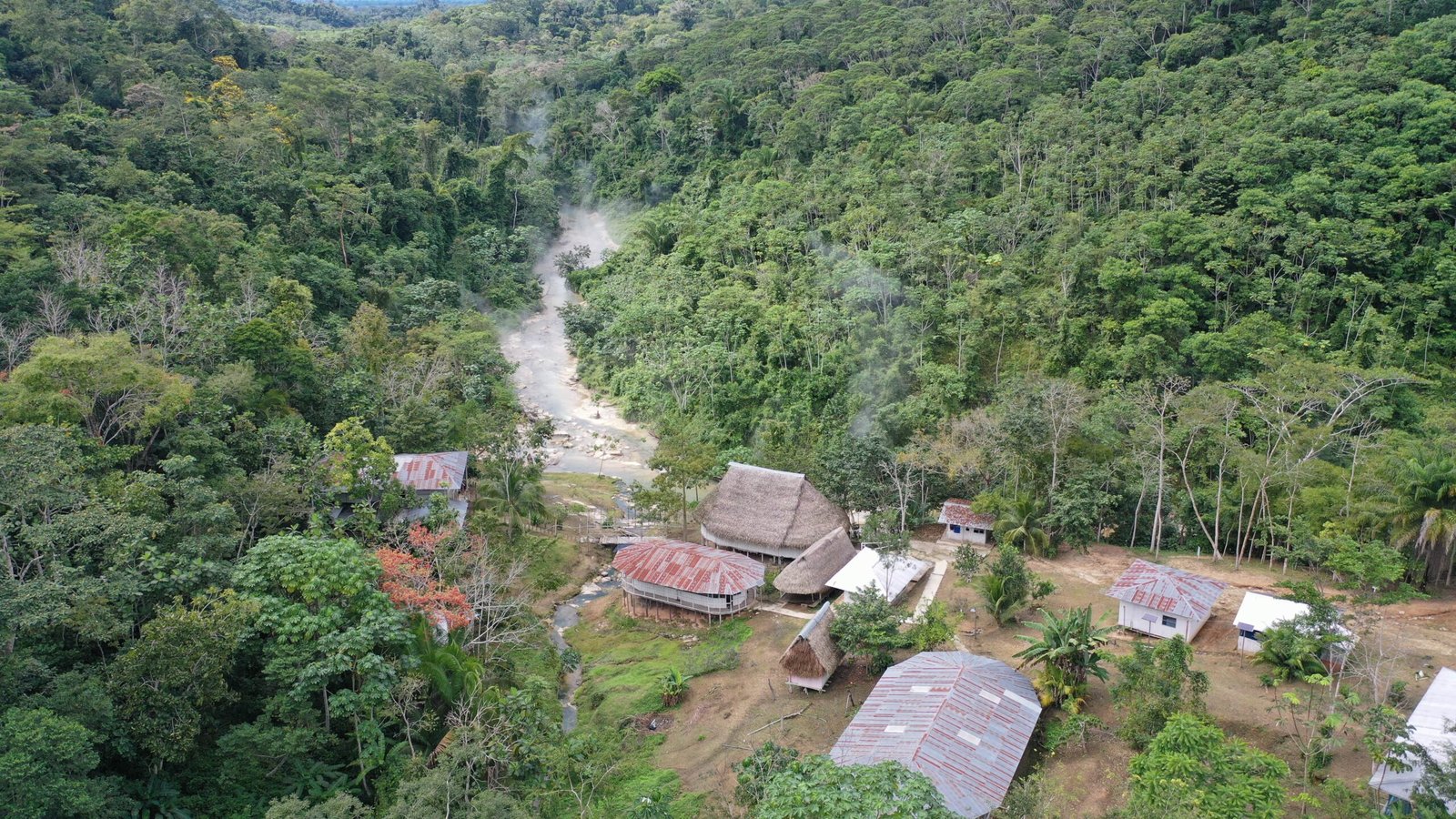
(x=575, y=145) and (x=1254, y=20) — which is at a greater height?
(x=1254, y=20)

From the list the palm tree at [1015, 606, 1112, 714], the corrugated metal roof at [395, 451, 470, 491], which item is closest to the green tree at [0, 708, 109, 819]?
the corrugated metal roof at [395, 451, 470, 491]

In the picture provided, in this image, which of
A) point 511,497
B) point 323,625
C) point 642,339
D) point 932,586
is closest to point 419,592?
point 323,625

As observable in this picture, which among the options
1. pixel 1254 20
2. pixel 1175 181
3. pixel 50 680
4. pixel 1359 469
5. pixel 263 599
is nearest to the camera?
pixel 50 680

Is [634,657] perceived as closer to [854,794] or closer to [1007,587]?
[1007,587]

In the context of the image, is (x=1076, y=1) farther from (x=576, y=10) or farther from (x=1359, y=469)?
(x=576, y=10)

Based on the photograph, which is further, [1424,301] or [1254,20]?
[1254,20]

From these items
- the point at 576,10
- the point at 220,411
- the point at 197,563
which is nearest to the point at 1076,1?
the point at 220,411
